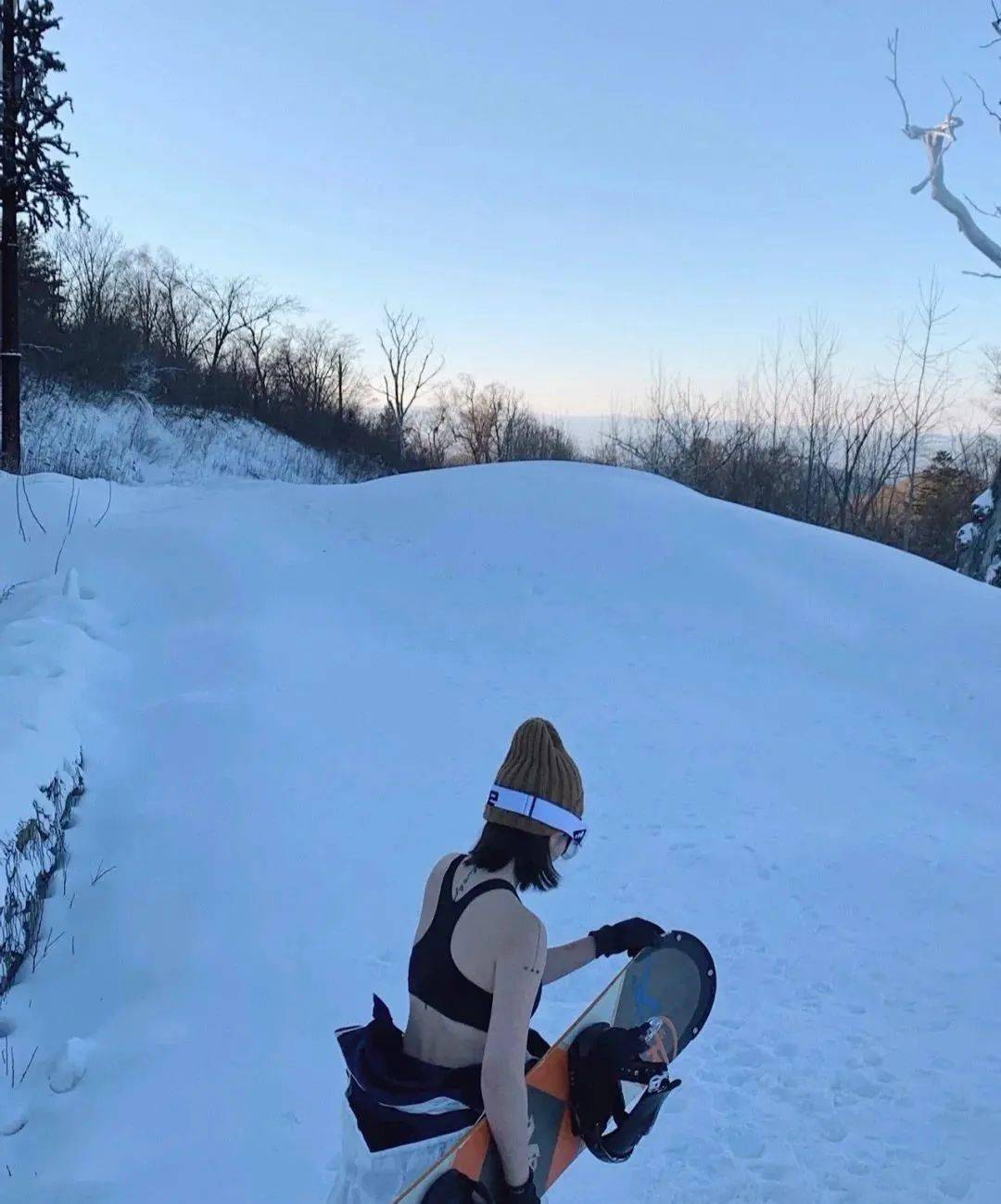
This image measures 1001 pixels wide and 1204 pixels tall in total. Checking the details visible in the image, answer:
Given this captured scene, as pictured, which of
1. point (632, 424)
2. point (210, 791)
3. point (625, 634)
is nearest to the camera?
point (210, 791)

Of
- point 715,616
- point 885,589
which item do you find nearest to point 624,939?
point 715,616

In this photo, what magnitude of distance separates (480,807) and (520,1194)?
450 centimetres

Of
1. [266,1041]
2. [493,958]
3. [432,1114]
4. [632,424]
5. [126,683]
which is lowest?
[266,1041]

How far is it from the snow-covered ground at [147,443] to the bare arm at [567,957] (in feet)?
58.6

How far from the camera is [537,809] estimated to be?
1.83 meters

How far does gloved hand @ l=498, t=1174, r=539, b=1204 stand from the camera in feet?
5.73

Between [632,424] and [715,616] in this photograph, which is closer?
[715,616]

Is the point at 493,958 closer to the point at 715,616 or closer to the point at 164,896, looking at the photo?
the point at 164,896

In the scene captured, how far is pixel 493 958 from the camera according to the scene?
1.71 m

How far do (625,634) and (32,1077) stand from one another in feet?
22.0

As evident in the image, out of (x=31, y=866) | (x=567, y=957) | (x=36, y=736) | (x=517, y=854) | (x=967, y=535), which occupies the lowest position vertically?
(x=31, y=866)

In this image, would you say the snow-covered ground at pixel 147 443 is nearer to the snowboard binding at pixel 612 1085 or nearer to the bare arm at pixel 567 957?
the bare arm at pixel 567 957

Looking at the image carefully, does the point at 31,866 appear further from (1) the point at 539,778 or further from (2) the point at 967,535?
(2) the point at 967,535

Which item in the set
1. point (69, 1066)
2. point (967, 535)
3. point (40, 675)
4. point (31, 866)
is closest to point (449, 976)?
point (69, 1066)
